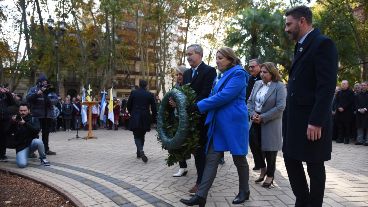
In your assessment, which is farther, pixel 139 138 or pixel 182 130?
pixel 139 138

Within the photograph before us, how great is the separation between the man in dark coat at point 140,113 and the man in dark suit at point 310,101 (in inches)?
204

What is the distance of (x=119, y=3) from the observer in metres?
24.0

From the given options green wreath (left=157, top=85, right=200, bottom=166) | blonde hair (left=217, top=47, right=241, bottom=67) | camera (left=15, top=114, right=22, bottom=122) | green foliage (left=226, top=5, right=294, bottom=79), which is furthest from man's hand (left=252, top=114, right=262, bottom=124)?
green foliage (left=226, top=5, right=294, bottom=79)

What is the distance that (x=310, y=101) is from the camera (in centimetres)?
352

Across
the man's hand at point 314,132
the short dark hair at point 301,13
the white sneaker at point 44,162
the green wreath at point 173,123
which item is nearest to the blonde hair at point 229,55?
the green wreath at point 173,123

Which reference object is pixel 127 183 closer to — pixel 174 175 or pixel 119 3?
pixel 174 175

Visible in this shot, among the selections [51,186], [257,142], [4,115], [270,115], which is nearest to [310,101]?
[270,115]

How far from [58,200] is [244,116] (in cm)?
272

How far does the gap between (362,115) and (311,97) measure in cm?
999

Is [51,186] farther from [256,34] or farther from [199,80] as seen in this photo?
[256,34]

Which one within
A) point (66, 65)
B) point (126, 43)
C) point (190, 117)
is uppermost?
point (126, 43)

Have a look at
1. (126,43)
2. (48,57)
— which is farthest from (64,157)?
(126,43)

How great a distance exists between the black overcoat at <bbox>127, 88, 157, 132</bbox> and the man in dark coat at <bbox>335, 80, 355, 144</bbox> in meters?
7.15

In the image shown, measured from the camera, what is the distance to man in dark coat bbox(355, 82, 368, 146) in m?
12.2
